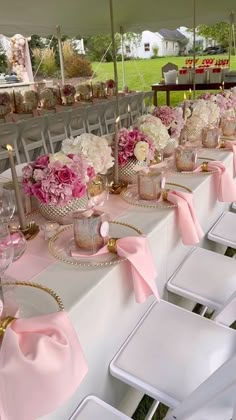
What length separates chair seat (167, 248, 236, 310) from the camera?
1.30 meters

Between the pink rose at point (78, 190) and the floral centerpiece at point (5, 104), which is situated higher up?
the floral centerpiece at point (5, 104)

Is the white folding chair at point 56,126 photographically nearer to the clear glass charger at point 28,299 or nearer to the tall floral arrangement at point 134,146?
the tall floral arrangement at point 134,146

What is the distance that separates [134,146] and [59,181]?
1.58 ft

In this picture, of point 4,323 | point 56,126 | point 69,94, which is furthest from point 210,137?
point 69,94

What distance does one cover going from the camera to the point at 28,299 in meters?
0.81

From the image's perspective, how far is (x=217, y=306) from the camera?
1.27m

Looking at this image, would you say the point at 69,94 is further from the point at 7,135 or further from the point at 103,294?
the point at 103,294

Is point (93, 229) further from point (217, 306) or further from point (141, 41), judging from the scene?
point (141, 41)

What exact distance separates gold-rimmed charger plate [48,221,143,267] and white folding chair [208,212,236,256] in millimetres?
753

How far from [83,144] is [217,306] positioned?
762 mm

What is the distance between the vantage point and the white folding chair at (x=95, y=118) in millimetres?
4336

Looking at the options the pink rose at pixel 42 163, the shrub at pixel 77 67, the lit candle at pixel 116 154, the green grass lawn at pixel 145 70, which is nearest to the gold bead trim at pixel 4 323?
the pink rose at pixel 42 163

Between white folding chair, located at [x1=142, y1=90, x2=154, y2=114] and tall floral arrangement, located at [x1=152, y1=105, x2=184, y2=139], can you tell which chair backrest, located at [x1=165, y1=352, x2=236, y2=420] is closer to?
tall floral arrangement, located at [x1=152, y1=105, x2=184, y2=139]

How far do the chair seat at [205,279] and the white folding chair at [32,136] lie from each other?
2365mm
